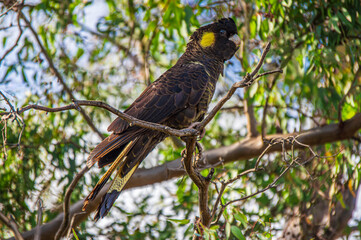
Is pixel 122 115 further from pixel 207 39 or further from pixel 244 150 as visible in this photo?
pixel 244 150

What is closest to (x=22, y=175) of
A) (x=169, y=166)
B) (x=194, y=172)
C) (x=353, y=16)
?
(x=169, y=166)

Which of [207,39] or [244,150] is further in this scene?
[244,150]

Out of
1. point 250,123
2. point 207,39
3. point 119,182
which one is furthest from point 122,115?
point 250,123

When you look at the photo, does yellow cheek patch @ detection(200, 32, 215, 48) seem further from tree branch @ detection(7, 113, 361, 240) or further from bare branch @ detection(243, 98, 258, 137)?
bare branch @ detection(243, 98, 258, 137)

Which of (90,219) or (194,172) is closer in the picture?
(194,172)

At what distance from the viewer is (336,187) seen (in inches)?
152

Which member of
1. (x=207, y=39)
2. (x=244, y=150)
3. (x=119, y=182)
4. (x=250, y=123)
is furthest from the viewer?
(x=250, y=123)

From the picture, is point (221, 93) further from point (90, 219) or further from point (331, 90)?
point (90, 219)

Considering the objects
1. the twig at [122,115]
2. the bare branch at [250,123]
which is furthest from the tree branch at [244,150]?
the twig at [122,115]

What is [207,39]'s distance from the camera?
313 cm

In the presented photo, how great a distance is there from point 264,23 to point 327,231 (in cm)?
215

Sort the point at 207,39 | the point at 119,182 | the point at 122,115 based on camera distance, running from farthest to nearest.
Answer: the point at 207,39, the point at 119,182, the point at 122,115

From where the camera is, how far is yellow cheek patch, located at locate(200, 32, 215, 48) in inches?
122

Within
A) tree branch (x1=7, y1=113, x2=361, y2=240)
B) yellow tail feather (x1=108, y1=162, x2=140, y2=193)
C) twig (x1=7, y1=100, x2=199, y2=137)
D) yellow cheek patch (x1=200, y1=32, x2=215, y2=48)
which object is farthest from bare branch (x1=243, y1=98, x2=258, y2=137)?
twig (x1=7, y1=100, x2=199, y2=137)
